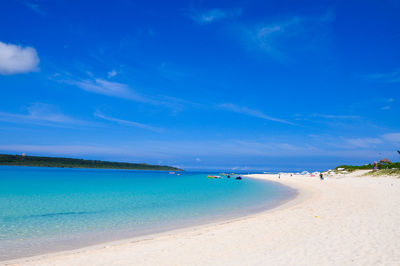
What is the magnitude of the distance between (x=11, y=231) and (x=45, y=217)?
145 inches

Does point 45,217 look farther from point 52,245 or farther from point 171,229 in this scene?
point 171,229

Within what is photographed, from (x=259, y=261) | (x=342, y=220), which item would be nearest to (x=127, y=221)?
(x=259, y=261)

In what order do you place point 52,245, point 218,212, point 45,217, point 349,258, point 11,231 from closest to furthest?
point 349,258, point 52,245, point 11,231, point 45,217, point 218,212

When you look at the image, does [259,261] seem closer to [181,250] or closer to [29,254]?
[181,250]

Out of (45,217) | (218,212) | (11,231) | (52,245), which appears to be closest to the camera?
(52,245)

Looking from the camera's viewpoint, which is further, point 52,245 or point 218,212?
point 218,212

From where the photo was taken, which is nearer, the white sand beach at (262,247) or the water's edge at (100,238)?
the white sand beach at (262,247)

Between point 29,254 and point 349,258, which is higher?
point 349,258

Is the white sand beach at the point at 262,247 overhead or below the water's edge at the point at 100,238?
overhead

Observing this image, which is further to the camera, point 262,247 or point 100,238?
point 100,238

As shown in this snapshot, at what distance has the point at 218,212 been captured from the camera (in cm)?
1773

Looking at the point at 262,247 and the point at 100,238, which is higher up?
the point at 262,247

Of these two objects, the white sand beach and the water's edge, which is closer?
the white sand beach

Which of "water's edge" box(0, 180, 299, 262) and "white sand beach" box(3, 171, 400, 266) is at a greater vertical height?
"white sand beach" box(3, 171, 400, 266)
